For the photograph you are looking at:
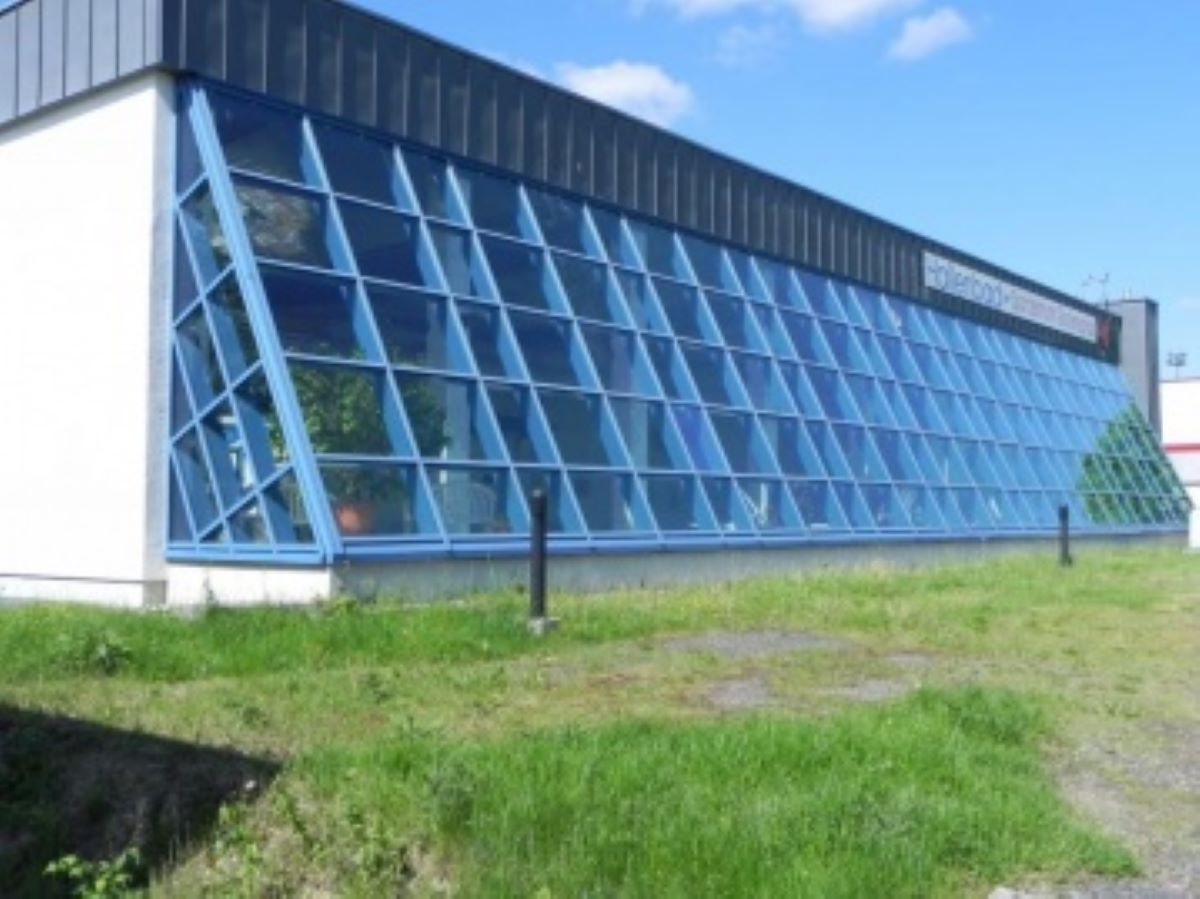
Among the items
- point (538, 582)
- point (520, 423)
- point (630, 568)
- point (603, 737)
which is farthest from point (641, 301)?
point (603, 737)

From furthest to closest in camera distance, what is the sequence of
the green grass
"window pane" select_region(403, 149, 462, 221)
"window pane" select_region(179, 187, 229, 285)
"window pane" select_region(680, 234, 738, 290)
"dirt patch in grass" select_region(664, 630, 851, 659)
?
"window pane" select_region(680, 234, 738, 290)
"window pane" select_region(403, 149, 462, 221)
"window pane" select_region(179, 187, 229, 285)
"dirt patch in grass" select_region(664, 630, 851, 659)
the green grass

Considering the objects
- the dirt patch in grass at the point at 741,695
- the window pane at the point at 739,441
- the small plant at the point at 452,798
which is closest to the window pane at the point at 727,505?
the window pane at the point at 739,441

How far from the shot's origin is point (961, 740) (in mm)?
7383

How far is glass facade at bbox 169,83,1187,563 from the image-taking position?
14.8 metres

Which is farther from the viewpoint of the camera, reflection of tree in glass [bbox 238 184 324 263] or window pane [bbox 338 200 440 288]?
window pane [bbox 338 200 440 288]

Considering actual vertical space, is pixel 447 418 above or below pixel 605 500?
above

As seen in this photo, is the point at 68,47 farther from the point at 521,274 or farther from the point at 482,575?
the point at 482,575

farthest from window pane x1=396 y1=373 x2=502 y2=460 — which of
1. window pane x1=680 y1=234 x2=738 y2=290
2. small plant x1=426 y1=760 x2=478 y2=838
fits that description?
small plant x1=426 y1=760 x2=478 y2=838

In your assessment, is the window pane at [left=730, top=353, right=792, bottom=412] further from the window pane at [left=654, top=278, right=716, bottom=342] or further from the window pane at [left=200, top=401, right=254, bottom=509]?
the window pane at [left=200, top=401, right=254, bottom=509]

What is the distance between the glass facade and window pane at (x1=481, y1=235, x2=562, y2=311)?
0.04 m

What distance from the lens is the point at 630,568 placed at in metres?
17.7

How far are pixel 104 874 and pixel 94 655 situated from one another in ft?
14.3

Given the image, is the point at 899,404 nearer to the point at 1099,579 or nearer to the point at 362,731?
the point at 1099,579

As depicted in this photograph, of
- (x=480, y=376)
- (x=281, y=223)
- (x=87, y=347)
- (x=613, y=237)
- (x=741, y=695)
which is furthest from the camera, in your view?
(x=613, y=237)
